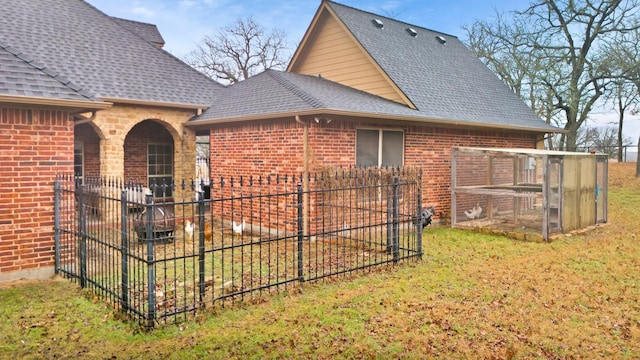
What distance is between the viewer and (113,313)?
20.5ft

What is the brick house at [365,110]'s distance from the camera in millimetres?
11797

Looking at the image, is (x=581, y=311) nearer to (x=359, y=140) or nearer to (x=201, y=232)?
(x=201, y=232)

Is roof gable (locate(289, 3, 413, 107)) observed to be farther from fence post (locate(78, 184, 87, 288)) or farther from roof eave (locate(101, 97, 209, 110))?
fence post (locate(78, 184, 87, 288))

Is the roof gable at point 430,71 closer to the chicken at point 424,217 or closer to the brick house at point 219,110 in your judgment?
the brick house at point 219,110

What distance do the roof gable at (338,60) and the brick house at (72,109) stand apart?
11.7 feet

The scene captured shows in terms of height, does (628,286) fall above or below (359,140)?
below

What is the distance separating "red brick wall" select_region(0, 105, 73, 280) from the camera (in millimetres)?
7562

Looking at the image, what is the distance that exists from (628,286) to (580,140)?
4636cm

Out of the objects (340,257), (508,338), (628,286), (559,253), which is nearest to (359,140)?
(340,257)

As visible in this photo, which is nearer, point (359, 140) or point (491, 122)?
point (359, 140)

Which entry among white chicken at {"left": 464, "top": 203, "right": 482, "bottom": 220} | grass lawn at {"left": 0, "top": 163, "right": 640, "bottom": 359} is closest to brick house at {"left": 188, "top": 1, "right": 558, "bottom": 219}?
white chicken at {"left": 464, "top": 203, "right": 482, "bottom": 220}

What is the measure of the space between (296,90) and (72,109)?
6.06 meters

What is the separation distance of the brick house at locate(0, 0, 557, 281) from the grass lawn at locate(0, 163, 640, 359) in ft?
7.07

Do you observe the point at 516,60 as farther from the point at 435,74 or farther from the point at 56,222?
the point at 56,222
